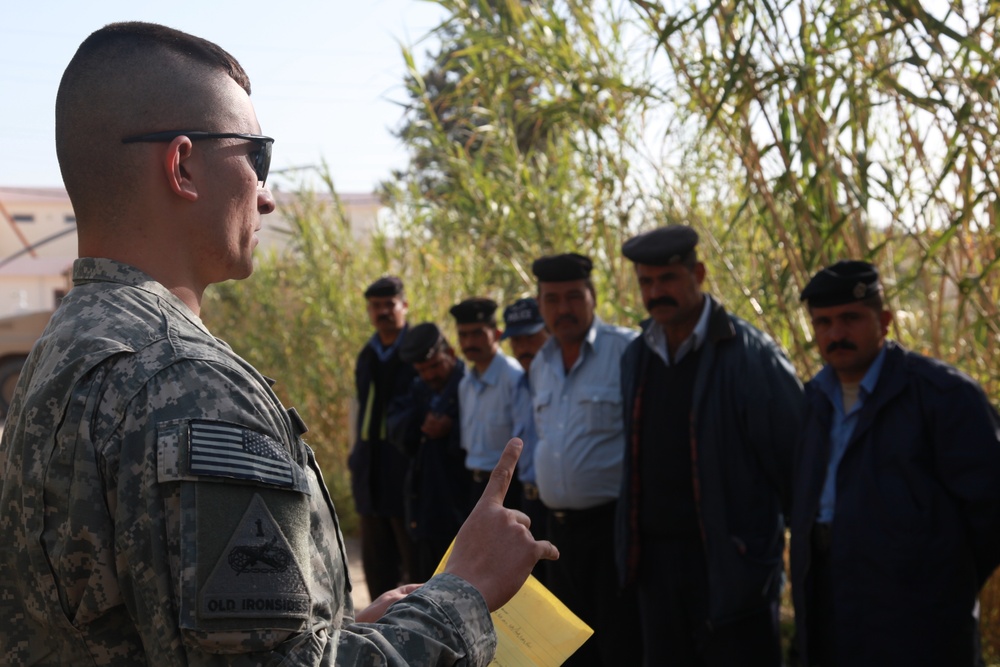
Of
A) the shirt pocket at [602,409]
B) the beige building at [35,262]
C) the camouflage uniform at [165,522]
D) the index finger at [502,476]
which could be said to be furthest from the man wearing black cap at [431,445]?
the beige building at [35,262]

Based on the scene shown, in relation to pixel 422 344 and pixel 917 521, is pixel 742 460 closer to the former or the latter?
pixel 917 521

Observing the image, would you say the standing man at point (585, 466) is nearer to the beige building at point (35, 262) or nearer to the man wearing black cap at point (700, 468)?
the man wearing black cap at point (700, 468)

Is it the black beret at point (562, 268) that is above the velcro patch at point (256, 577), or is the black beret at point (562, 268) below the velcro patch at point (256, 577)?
above

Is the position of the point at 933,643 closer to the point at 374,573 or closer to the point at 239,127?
the point at 239,127

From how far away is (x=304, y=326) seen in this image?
31.2ft

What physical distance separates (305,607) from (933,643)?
246 centimetres

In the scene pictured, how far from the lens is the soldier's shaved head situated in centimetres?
139

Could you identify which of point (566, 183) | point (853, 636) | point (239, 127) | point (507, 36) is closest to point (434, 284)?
point (566, 183)

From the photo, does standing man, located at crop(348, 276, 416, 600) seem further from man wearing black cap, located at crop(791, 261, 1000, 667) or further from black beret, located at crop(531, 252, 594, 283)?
man wearing black cap, located at crop(791, 261, 1000, 667)

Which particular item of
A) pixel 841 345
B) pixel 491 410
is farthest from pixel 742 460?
pixel 491 410

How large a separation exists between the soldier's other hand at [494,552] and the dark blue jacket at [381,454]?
4519 millimetres

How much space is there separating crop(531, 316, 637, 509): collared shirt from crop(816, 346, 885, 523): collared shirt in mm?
1112

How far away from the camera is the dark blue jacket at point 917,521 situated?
2.99 meters

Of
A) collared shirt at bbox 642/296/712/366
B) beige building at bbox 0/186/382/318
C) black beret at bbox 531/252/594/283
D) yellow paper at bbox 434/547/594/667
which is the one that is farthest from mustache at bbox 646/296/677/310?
beige building at bbox 0/186/382/318
